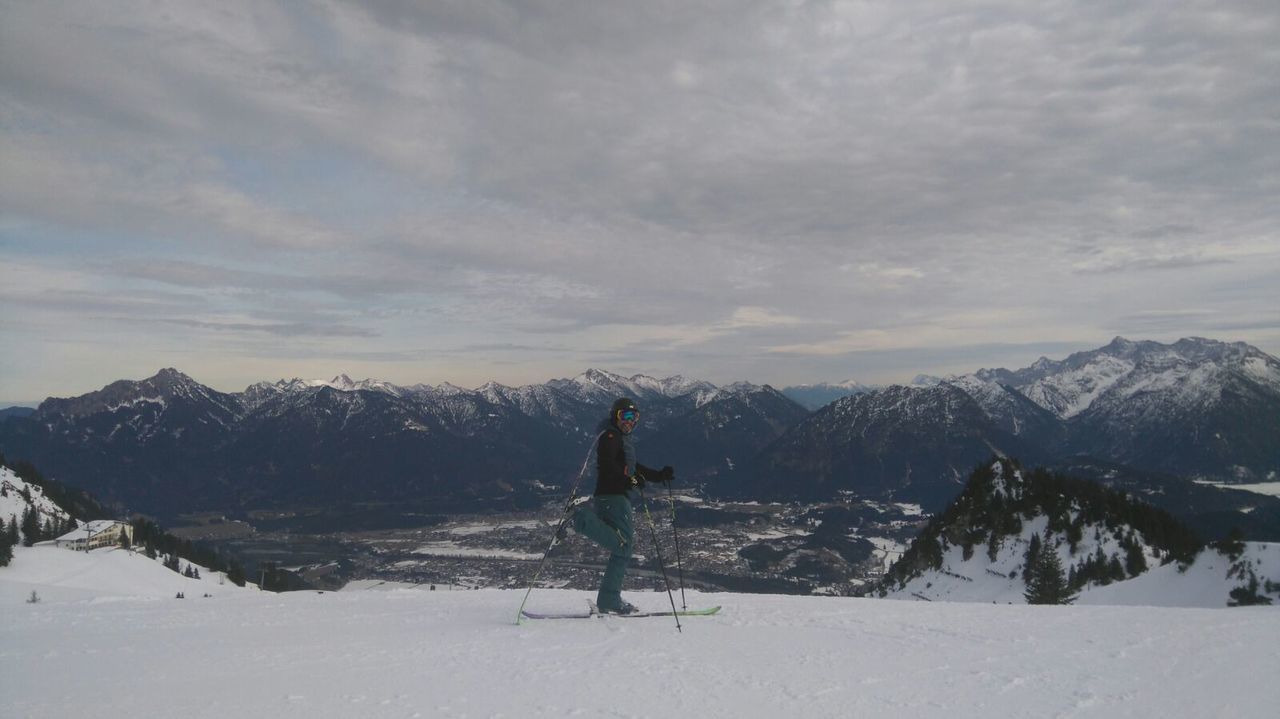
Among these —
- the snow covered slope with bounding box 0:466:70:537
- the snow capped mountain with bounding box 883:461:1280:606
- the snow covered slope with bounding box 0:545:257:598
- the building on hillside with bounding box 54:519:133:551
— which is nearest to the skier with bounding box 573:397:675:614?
the snow covered slope with bounding box 0:545:257:598

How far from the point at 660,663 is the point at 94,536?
117425 mm

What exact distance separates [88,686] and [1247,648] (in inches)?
580

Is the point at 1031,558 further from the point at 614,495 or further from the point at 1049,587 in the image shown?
the point at 614,495

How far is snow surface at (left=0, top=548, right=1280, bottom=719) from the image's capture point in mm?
6876

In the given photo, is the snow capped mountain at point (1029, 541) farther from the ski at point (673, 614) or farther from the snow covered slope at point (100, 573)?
the snow covered slope at point (100, 573)

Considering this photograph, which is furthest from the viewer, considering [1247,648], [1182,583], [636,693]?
[1182,583]

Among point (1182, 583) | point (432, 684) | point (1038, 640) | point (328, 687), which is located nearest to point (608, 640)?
point (432, 684)

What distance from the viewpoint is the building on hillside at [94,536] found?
295 ft

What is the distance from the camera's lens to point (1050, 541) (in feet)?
289

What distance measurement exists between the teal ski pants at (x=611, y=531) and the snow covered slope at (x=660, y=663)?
0.71 metres

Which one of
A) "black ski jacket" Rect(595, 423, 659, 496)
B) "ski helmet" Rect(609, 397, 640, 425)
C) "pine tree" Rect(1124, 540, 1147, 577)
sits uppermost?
"ski helmet" Rect(609, 397, 640, 425)

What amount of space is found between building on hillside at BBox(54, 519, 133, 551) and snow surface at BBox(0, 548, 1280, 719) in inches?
4058

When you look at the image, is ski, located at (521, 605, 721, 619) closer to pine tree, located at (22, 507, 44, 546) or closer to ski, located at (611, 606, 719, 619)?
ski, located at (611, 606, 719, 619)

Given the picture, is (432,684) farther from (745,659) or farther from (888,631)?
(888,631)
